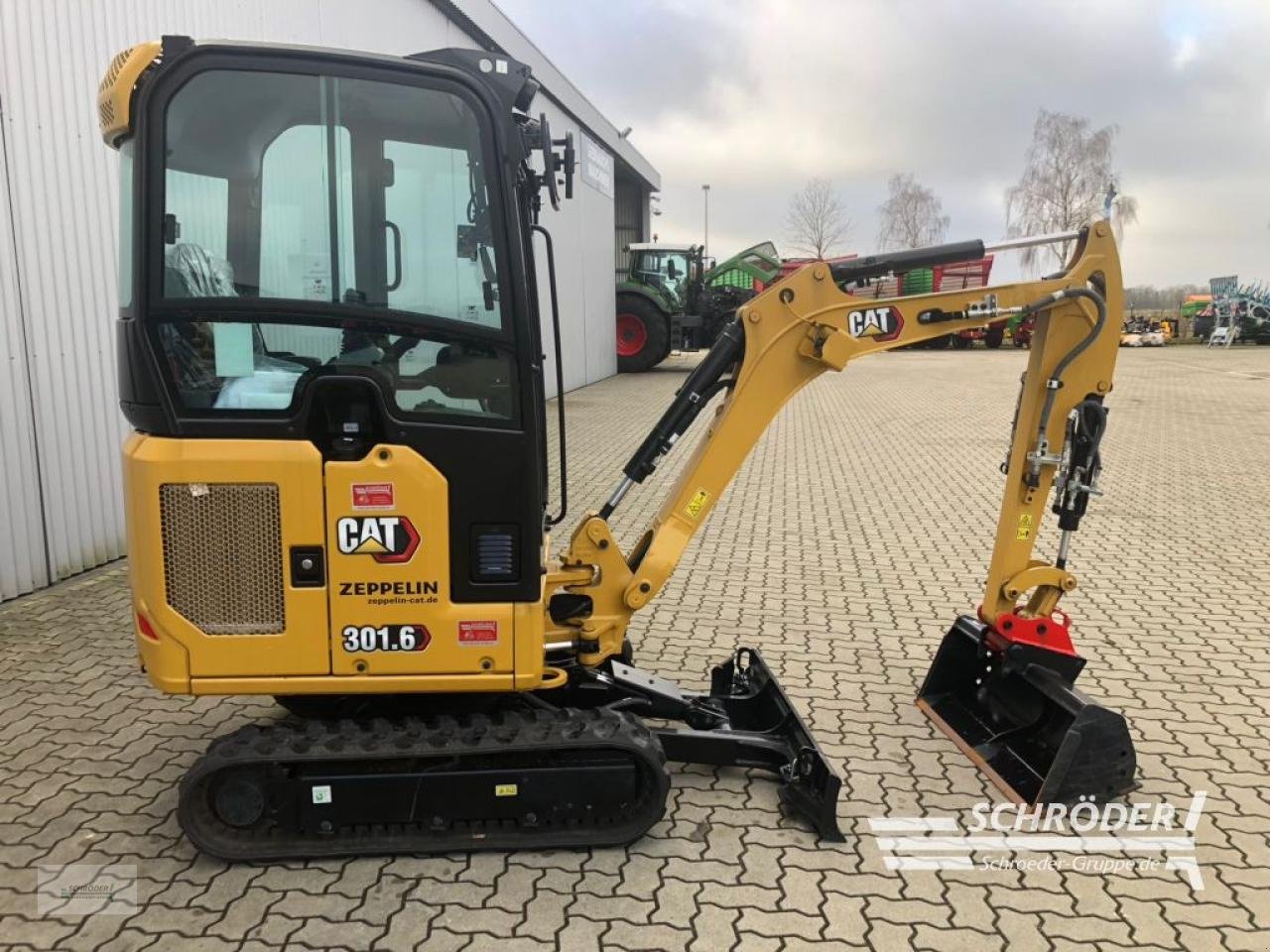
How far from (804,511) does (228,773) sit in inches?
250

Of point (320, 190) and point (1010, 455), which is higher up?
point (320, 190)

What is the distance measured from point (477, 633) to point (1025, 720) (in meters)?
2.39

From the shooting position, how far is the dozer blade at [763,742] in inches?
134

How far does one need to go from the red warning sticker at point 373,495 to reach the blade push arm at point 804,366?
2.95 ft

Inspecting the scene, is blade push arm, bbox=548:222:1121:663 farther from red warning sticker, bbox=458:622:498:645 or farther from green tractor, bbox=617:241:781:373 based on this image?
green tractor, bbox=617:241:781:373

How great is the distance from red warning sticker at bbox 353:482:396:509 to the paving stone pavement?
125cm

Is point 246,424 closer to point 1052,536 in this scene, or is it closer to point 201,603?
point 201,603

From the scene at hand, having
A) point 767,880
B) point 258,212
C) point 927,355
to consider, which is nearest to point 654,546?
point 767,880

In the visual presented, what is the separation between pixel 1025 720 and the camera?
402 cm

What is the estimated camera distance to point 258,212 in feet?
9.66

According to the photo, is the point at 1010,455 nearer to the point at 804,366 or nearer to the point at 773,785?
the point at 804,366

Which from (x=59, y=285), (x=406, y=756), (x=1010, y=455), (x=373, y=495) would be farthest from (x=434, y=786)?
(x=59, y=285)

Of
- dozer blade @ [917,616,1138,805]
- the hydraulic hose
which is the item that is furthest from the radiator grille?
the hydraulic hose

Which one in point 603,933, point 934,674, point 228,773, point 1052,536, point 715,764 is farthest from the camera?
point 1052,536
